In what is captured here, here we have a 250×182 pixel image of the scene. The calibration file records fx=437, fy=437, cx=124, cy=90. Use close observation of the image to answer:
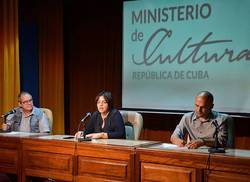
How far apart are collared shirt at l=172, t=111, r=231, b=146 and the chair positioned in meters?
0.46

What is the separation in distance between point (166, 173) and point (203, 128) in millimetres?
773

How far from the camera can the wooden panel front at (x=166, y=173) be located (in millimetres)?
2910

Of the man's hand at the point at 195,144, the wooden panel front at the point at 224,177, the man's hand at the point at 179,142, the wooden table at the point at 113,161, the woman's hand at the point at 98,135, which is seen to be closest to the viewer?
the wooden panel front at the point at 224,177

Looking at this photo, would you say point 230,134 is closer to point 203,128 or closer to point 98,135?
point 203,128

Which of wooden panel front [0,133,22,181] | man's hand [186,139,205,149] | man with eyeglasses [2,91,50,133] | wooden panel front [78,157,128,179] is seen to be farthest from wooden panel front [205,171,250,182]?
man with eyeglasses [2,91,50,133]

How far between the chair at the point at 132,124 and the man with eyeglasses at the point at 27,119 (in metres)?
0.86

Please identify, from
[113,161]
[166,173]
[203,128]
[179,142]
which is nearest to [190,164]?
[166,173]

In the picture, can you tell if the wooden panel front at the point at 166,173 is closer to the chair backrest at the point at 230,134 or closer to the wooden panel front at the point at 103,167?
the wooden panel front at the point at 103,167

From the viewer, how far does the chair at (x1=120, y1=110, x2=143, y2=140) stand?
405cm

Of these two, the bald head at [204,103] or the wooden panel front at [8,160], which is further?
the wooden panel front at [8,160]

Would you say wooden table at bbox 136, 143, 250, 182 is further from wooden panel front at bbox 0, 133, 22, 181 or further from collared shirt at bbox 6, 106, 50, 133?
collared shirt at bbox 6, 106, 50, 133

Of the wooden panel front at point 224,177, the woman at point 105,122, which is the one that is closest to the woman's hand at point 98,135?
the woman at point 105,122

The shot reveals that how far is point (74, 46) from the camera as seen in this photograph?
624cm

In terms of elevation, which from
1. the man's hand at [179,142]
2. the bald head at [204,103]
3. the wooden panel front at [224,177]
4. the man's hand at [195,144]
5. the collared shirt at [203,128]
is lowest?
the wooden panel front at [224,177]
